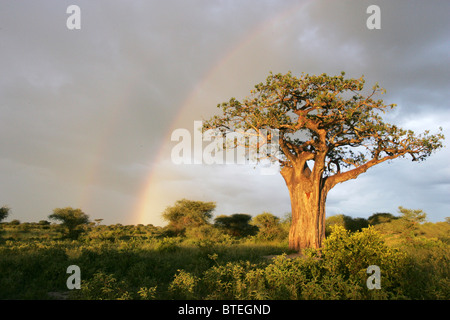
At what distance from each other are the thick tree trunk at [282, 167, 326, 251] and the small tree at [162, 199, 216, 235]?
57.8 ft

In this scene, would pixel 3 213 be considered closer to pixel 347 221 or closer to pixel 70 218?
pixel 70 218

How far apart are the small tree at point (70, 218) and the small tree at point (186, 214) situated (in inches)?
Answer: 337

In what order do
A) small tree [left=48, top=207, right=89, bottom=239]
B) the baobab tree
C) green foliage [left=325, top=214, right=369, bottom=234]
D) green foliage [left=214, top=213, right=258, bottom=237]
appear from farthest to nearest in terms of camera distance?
green foliage [left=214, top=213, right=258, bottom=237], green foliage [left=325, top=214, right=369, bottom=234], small tree [left=48, top=207, right=89, bottom=239], the baobab tree

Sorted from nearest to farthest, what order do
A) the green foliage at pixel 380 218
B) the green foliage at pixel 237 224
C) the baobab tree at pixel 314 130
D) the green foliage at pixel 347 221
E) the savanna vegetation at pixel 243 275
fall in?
the savanna vegetation at pixel 243 275, the baobab tree at pixel 314 130, the green foliage at pixel 347 221, the green foliage at pixel 380 218, the green foliage at pixel 237 224

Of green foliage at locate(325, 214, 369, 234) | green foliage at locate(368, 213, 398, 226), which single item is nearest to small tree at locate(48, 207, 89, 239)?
green foliage at locate(325, 214, 369, 234)

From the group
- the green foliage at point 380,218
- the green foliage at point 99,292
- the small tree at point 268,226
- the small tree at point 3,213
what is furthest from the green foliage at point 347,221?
the small tree at point 3,213

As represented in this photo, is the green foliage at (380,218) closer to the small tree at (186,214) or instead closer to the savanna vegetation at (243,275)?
the small tree at (186,214)

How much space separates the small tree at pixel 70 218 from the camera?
30.6 metres

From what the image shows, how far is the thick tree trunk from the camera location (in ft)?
59.5

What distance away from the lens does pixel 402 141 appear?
1903cm

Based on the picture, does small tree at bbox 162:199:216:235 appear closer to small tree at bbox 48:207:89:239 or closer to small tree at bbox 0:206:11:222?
small tree at bbox 48:207:89:239

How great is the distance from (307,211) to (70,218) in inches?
930
